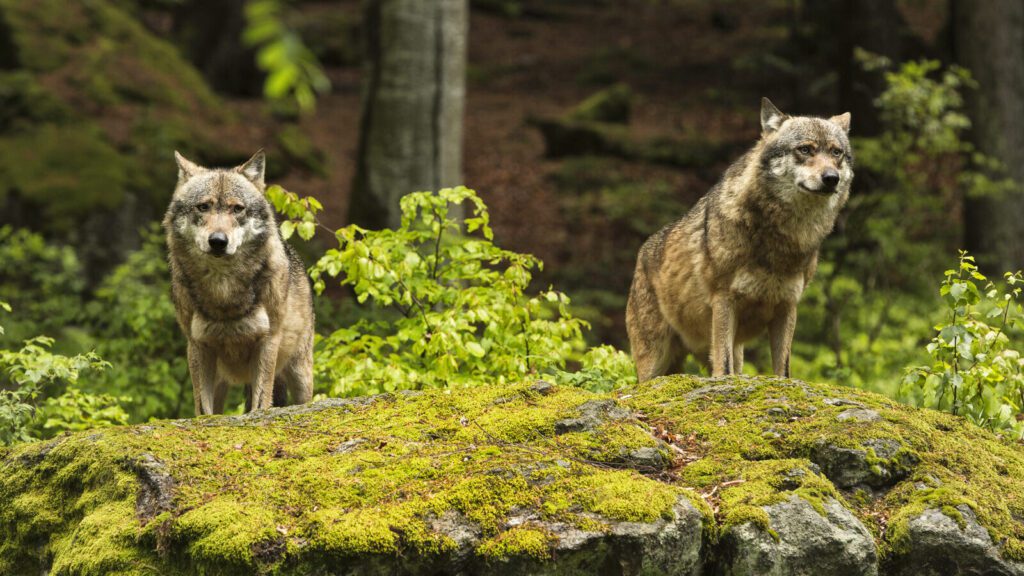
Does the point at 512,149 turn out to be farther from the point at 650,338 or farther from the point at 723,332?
the point at 723,332

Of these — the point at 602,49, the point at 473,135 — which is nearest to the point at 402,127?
the point at 473,135

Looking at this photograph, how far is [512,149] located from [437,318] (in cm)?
1536

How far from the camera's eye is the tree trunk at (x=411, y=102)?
1273 centimetres

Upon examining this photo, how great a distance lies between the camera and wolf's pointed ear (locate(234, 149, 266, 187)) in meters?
7.20

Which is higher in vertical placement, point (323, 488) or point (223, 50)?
point (223, 50)

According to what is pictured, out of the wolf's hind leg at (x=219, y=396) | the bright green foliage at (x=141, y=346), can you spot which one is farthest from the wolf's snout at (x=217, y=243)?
the bright green foliage at (x=141, y=346)

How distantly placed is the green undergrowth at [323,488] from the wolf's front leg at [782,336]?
2.11 meters

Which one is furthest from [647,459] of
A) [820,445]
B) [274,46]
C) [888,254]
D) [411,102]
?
[888,254]

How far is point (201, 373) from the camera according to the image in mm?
6992

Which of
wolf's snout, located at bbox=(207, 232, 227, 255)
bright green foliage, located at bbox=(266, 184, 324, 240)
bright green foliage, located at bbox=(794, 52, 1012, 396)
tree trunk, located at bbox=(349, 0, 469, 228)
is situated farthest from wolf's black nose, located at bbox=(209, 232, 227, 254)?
tree trunk, located at bbox=(349, 0, 469, 228)

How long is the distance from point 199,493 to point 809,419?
3.15 metres

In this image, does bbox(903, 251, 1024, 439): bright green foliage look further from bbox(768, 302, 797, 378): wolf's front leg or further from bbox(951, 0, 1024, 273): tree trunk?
bbox(951, 0, 1024, 273): tree trunk

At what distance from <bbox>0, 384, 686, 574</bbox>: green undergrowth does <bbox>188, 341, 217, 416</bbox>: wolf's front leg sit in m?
1.34

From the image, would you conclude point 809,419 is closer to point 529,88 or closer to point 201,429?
point 201,429
